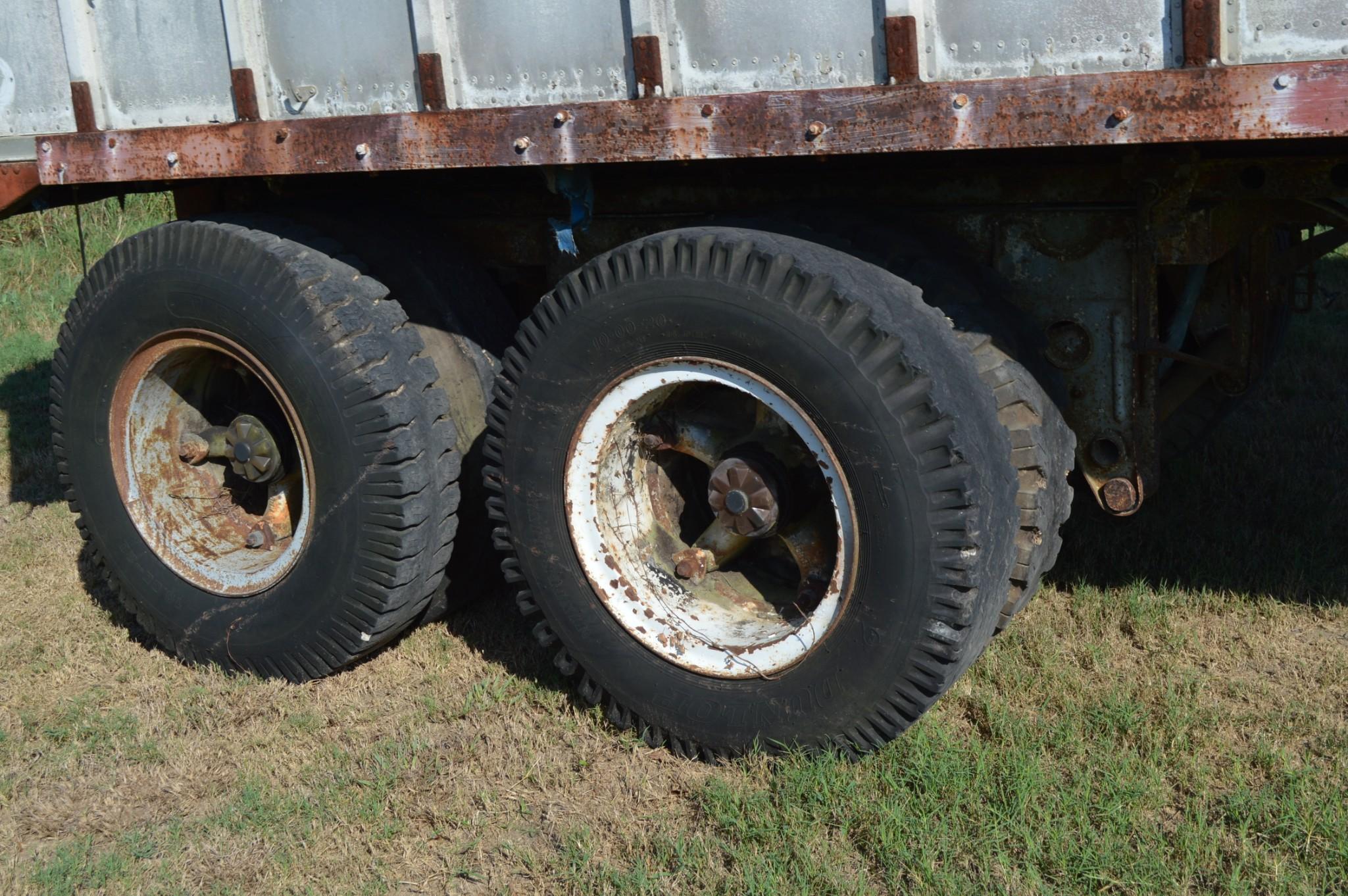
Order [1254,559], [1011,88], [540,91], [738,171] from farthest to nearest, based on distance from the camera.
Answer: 1. [1254,559]
2. [738,171]
3. [540,91]
4. [1011,88]

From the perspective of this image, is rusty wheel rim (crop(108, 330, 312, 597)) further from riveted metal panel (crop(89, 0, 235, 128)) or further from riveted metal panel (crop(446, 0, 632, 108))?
riveted metal panel (crop(446, 0, 632, 108))

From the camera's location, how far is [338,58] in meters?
3.53

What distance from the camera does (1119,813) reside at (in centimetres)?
305

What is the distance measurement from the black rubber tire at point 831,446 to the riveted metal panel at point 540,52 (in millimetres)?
418

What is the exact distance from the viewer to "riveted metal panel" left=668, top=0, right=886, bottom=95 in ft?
9.62

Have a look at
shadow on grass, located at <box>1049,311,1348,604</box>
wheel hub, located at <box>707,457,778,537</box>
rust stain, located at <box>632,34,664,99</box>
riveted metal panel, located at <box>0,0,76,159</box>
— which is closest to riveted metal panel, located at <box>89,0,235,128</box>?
riveted metal panel, located at <box>0,0,76,159</box>

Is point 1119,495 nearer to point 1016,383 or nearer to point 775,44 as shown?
point 1016,383

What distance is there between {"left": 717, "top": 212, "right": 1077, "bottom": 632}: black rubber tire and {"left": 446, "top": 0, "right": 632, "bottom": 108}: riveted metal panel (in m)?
0.57

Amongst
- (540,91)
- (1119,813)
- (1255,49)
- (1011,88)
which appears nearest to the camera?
(1255,49)

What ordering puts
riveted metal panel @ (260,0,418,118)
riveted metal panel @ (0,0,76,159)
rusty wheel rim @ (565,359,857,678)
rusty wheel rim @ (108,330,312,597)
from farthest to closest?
rusty wheel rim @ (108,330,312,597)
riveted metal panel @ (0,0,76,159)
riveted metal panel @ (260,0,418,118)
rusty wheel rim @ (565,359,857,678)

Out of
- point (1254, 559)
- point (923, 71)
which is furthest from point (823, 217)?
point (1254, 559)

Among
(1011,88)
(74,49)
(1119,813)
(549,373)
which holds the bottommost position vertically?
(1119,813)

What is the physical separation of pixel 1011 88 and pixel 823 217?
31.8 inches

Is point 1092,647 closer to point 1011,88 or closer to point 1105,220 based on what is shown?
point 1105,220
